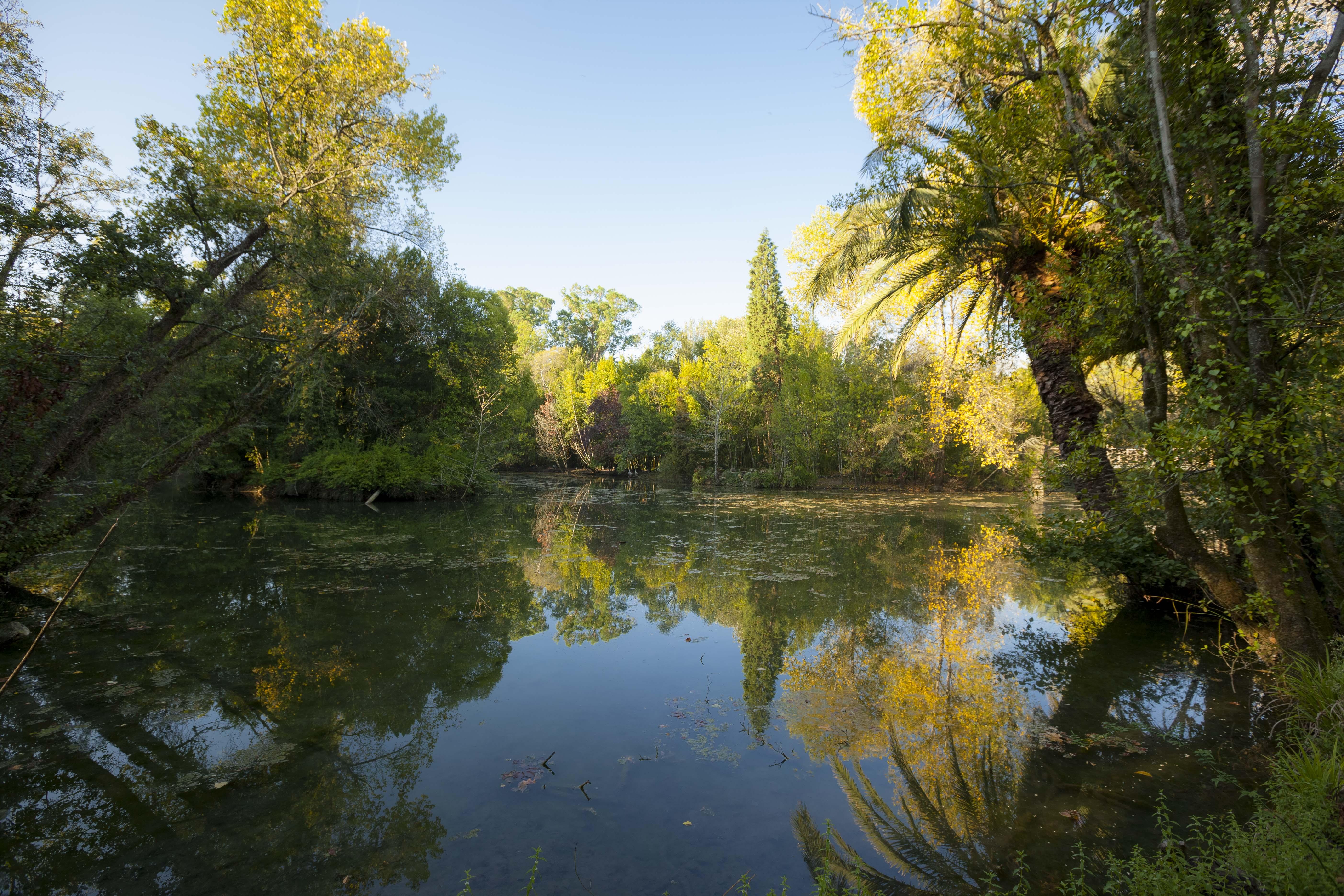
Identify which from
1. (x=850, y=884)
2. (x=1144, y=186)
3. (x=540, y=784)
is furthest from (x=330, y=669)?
(x=1144, y=186)

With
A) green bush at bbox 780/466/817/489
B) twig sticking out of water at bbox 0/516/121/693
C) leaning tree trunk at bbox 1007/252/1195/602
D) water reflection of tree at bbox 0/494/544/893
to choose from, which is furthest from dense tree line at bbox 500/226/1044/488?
twig sticking out of water at bbox 0/516/121/693

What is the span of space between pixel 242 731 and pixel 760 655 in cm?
473

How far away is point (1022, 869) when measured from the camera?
9.50ft

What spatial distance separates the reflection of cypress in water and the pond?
45 millimetres

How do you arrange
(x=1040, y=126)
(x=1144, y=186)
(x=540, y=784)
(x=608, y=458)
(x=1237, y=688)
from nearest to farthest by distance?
(x=540, y=784) < (x=1144, y=186) < (x=1237, y=688) < (x=1040, y=126) < (x=608, y=458)

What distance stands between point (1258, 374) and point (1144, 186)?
6.80 ft

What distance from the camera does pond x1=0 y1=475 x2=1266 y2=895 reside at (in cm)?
311

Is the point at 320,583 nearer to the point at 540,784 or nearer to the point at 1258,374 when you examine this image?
the point at 540,784

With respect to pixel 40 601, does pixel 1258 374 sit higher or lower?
higher

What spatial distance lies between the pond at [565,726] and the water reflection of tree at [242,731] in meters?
0.02

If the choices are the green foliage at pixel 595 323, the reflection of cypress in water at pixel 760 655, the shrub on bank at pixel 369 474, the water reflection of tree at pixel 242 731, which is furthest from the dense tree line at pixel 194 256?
the green foliage at pixel 595 323

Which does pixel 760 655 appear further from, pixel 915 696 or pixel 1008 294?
pixel 1008 294

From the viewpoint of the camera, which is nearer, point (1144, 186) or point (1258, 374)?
point (1258, 374)

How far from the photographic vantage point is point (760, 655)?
250 inches
